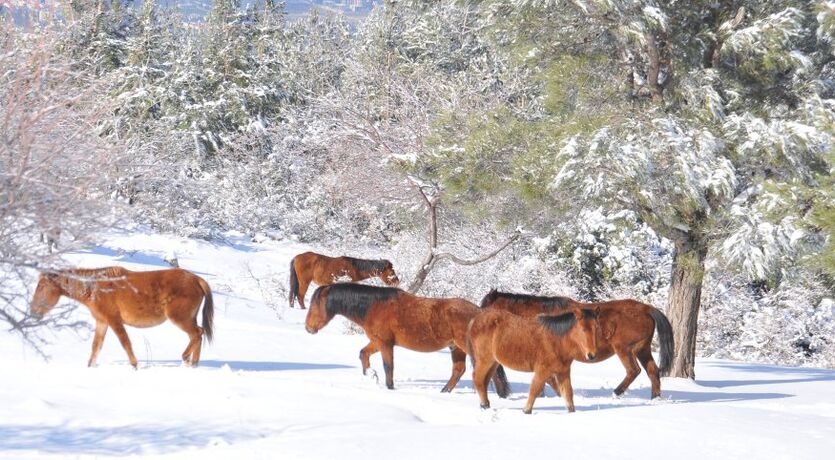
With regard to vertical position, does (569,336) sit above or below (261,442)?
above

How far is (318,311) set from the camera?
1059 cm

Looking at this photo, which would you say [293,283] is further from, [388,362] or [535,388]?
[535,388]

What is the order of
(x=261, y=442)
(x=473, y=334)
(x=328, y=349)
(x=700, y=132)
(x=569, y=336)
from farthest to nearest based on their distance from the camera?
(x=328, y=349)
(x=700, y=132)
(x=473, y=334)
(x=569, y=336)
(x=261, y=442)

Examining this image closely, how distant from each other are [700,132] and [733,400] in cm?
325

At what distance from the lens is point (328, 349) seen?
13781 millimetres

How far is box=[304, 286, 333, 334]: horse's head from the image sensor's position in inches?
413

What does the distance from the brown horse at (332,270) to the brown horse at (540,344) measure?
9.91 meters

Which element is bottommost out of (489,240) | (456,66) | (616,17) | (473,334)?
(473,334)

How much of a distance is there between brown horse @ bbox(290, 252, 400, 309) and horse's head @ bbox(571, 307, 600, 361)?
10491 millimetres

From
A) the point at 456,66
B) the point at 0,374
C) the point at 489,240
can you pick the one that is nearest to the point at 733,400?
the point at 0,374

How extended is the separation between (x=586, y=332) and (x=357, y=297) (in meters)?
2.99

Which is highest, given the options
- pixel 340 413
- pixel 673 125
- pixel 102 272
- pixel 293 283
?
pixel 673 125

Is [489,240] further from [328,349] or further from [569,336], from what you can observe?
[569,336]

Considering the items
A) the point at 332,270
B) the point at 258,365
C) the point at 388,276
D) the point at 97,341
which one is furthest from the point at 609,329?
the point at 332,270
